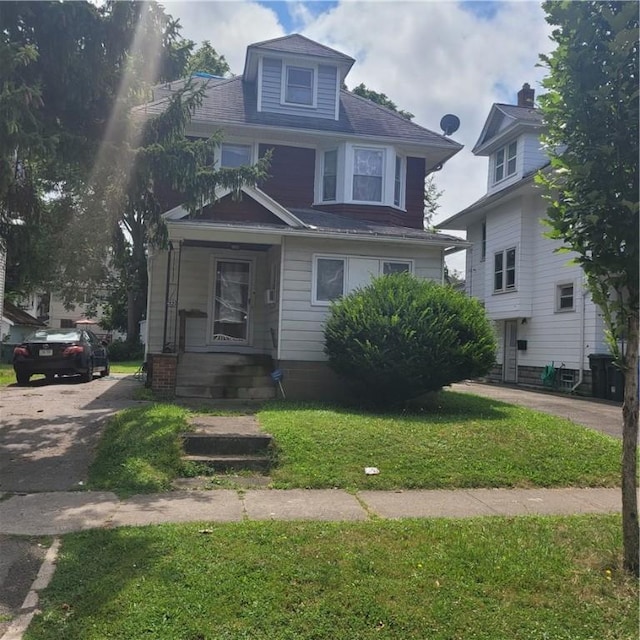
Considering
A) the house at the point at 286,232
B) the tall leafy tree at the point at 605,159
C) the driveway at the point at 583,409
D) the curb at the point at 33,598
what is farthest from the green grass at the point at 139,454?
the driveway at the point at 583,409

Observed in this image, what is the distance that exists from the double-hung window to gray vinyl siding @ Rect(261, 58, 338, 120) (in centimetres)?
812

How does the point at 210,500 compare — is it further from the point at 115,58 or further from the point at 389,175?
the point at 389,175

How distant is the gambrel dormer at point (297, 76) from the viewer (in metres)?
16.0

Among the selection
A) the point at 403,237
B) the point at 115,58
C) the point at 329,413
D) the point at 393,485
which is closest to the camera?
the point at 393,485

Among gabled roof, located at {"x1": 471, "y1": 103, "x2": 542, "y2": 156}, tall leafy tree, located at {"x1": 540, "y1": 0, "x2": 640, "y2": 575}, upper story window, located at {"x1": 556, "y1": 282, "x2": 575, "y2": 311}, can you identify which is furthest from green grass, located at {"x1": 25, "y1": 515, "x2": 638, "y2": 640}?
gabled roof, located at {"x1": 471, "y1": 103, "x2": 542, "y2": 156}

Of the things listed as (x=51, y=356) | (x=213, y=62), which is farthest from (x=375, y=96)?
(x=51, y=356)

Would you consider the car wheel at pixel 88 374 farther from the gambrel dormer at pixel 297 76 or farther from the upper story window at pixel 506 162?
the upper story window at pixel 506 162

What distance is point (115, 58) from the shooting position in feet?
26.2

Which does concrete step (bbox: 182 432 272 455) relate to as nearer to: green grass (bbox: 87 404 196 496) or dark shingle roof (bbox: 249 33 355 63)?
green grass (bbox: 87 404 196 496)

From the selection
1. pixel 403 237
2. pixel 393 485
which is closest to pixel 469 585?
pixel 393 485

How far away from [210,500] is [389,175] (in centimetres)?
1171

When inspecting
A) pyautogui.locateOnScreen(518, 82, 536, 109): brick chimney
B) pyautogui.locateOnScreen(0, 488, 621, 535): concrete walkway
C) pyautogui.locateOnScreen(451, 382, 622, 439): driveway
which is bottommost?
pyautogui.locateOnScreen(0, 488, 621, 535): concrete walkway

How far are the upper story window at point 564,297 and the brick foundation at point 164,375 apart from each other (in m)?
12.0

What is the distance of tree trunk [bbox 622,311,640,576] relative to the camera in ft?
13.3
